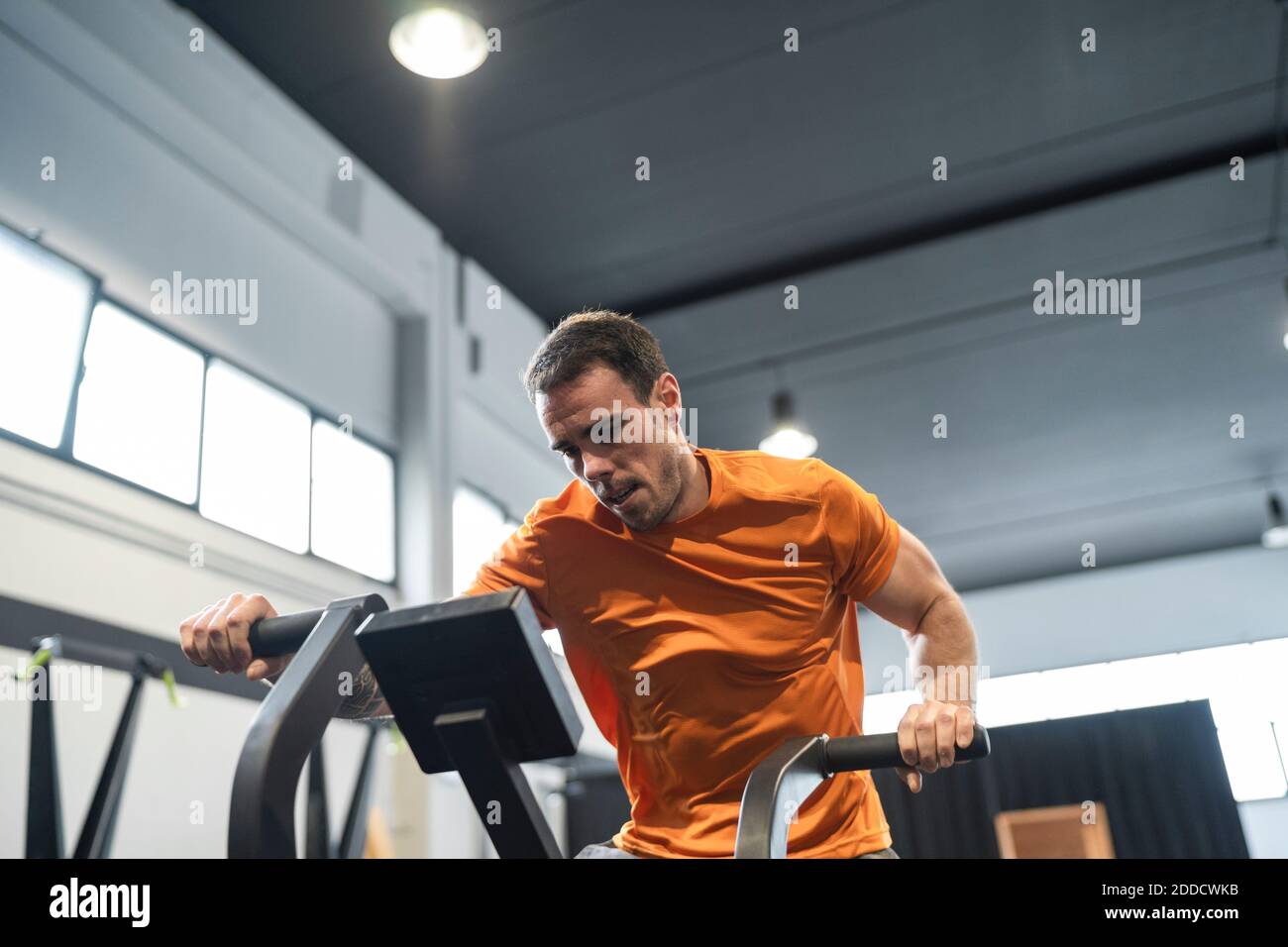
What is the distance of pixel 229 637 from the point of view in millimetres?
1186

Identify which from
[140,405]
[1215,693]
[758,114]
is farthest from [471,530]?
[1215,693]

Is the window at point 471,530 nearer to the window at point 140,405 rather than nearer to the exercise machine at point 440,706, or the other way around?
the window at point 140,405

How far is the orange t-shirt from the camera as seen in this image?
1.62 meters

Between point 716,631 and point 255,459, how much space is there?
9.72 feet

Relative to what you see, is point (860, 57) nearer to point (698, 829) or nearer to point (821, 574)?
point (821, 574)

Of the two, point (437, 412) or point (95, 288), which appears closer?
point (95, 288)

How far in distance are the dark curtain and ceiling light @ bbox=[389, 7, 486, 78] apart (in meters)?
6.85

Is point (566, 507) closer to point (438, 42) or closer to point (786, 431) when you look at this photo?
point (438, 42)

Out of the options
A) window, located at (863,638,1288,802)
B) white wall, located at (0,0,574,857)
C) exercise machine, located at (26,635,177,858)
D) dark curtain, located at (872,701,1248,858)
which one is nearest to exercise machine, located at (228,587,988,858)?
exercise machine, located at (26,635,177,858)

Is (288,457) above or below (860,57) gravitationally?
below

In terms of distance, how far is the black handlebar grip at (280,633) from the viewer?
1.14 metres

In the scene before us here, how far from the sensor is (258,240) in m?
4.39

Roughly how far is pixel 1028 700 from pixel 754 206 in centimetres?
666
